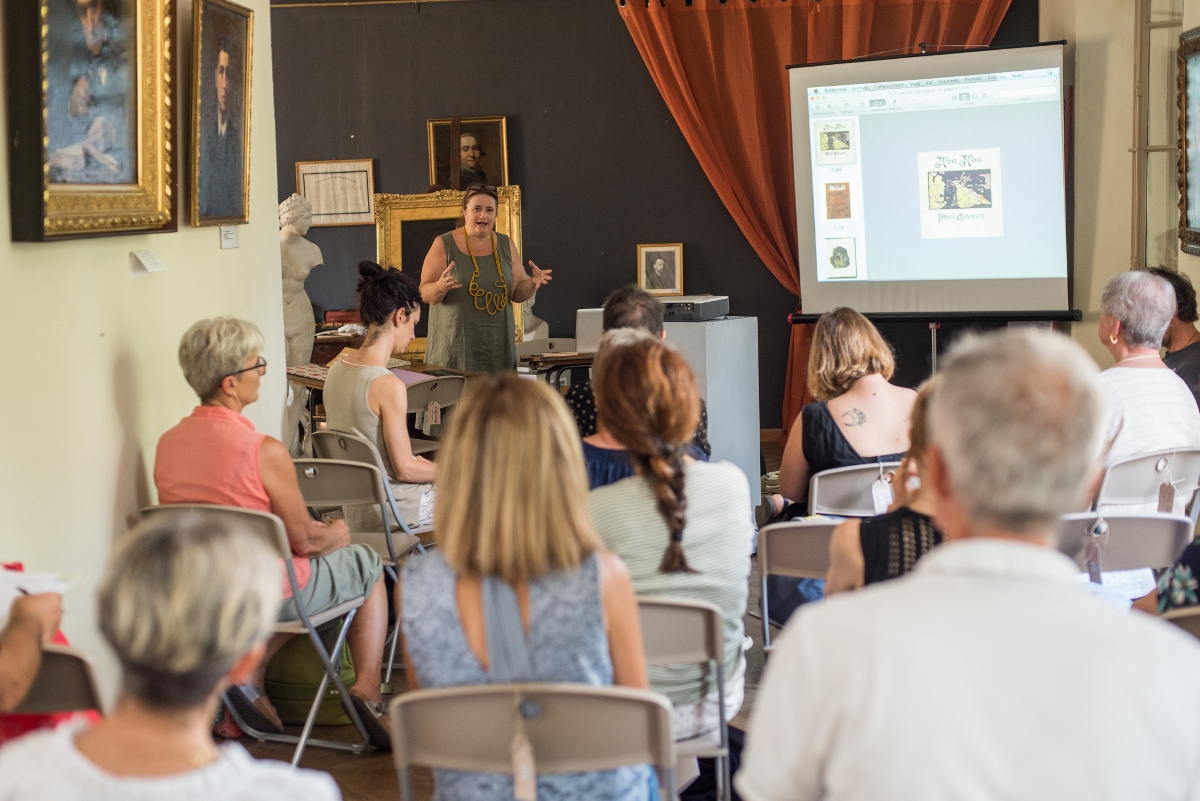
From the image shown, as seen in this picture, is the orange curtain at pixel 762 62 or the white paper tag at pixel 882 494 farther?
the orange curtain at pixel 762 62

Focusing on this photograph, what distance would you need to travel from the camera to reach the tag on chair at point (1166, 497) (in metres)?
2.93

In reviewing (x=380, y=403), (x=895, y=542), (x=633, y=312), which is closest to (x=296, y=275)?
(x=380, y=403)

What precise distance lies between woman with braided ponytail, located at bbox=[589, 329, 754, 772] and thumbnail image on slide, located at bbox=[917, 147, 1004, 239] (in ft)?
13.4

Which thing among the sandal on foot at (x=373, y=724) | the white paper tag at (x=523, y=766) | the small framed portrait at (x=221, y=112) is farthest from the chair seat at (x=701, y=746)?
the small framed portrait at (x=221, y=112)

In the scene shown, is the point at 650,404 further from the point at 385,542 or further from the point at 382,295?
the point at 382,295

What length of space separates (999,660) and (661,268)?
655cm

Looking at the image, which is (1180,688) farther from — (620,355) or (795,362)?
(795,362)

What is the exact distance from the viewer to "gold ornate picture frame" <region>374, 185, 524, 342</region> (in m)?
7.52

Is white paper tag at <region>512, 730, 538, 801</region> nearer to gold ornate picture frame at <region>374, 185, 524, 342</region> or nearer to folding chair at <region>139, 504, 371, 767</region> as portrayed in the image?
folding chair at <region>139, 504, 371, 767</region>

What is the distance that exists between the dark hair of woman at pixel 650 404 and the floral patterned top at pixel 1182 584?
0.85 m

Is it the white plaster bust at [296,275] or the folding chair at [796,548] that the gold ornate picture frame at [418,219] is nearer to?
the white plaster bust at [296,275]

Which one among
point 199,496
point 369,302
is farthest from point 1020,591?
point 369,302

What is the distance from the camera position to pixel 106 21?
281cm

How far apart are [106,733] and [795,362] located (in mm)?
6190
